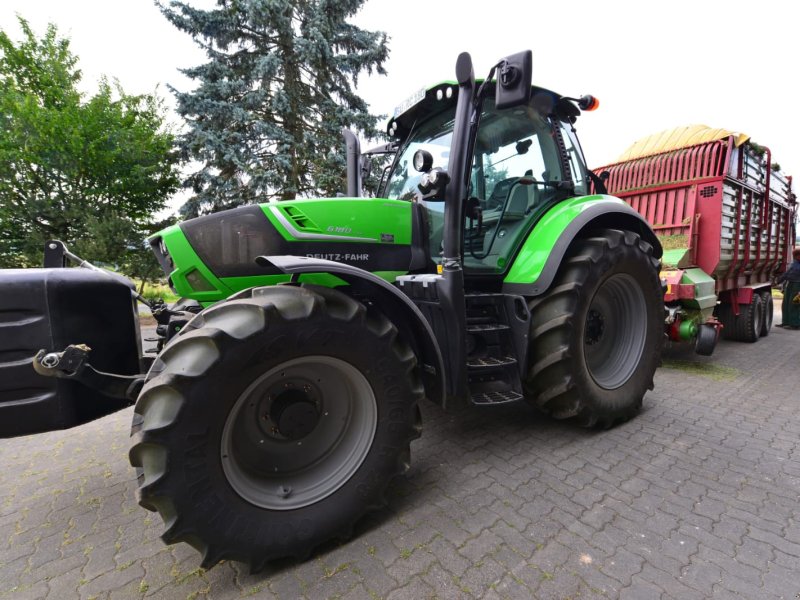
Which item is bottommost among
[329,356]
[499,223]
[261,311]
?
[329,356]

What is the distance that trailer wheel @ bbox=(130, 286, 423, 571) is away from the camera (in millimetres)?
1543

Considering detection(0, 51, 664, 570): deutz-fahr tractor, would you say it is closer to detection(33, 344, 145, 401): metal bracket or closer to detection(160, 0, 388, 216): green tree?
detection(33, 344, 145, 401): metal bracket

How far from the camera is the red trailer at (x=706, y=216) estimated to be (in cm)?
479

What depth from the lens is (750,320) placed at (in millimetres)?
6445

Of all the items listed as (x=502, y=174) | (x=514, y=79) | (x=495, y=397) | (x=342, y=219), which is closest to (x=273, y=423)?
(x=342, y=219)

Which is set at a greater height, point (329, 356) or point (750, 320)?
point (329, 356)

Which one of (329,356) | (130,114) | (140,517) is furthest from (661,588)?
(130,114)

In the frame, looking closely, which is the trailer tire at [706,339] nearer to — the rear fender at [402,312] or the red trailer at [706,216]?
the red trailer at [706,216]

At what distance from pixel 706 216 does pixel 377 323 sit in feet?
17.1

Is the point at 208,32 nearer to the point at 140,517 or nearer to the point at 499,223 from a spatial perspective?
the point at 499,223

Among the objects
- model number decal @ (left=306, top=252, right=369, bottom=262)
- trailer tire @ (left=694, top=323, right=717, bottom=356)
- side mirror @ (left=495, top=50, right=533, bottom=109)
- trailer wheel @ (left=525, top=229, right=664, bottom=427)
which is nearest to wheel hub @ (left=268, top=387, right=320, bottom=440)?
model number decal @ (left=306, top=252, right=369, bottom=262)

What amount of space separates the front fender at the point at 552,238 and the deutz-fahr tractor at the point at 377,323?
0.05ft

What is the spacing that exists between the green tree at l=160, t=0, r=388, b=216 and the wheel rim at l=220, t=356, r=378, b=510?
9343 mm

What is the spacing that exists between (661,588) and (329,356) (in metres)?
1.70
